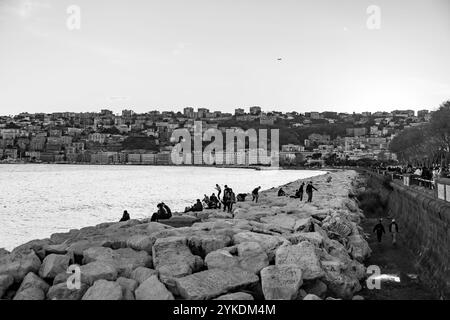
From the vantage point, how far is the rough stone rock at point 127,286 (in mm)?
6723

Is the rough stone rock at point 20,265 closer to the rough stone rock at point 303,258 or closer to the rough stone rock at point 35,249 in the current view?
the rough stone rock at point 35,249

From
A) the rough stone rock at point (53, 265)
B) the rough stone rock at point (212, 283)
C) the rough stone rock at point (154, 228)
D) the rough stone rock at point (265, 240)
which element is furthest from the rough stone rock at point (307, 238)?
the rough stone rock at point (53, 265)

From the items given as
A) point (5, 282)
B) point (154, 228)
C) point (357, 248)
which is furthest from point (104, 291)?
point (357, 248)

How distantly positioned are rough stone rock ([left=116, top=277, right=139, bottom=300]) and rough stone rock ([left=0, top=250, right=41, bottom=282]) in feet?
5.44

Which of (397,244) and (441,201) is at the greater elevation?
(441,201)

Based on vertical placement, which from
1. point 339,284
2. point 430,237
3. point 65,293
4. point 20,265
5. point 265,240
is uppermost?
point 265,240

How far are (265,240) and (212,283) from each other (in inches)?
86.2

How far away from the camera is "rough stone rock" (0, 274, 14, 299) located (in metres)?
7.05

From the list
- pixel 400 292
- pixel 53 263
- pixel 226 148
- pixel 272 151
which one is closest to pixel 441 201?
pixel 400 292

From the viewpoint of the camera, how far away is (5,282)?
7133 mm

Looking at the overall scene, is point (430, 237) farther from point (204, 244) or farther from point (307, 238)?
point (204, 244)
